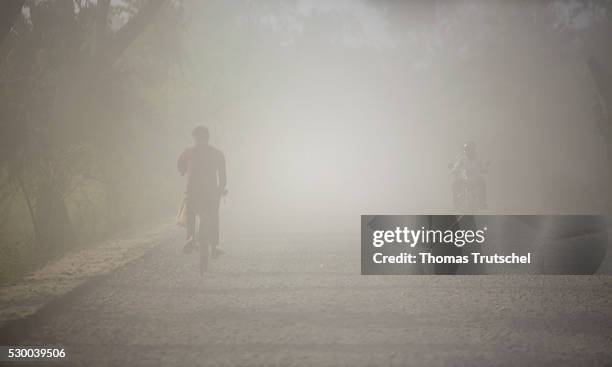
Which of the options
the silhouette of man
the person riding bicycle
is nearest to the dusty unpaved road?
the silhouette of man

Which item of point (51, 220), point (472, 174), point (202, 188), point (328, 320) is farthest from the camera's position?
point (472, 174)

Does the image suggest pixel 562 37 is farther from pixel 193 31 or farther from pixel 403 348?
pixel 403 348

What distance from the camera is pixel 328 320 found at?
20.7ft

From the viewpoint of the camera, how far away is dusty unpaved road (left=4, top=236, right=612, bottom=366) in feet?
16.5

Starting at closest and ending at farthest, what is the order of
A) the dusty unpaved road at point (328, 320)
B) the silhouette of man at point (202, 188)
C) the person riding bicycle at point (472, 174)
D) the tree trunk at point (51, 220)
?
the dusty unpaved road at point (328, 320) < the silhouette of man at point (202, 188) < the tree trunk at point (51, 220) < the person riding bicycle at point (472, 174)

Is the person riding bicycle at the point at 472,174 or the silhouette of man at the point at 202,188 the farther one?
the person riding bicycle at the point at 472,174

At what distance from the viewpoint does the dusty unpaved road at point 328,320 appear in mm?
5035

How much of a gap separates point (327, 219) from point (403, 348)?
42.3 ft

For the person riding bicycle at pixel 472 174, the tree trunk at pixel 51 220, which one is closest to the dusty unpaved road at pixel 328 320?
the tree trunk at pixel 51 220

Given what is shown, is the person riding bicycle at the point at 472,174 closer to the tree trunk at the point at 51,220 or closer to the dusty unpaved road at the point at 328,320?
the dusty unpaved road at the point at 328,320

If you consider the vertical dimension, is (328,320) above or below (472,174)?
below

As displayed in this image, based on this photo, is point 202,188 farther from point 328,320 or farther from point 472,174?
point 472,174

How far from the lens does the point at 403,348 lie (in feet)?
17.1

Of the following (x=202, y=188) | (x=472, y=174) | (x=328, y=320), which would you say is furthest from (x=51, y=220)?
(x=472, y=174)
